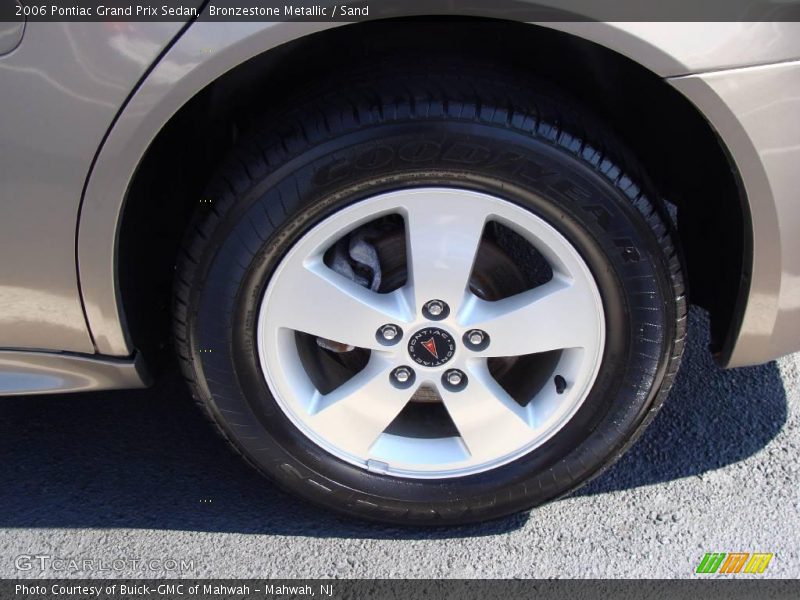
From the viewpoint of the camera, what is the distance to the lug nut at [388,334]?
170 centimetres

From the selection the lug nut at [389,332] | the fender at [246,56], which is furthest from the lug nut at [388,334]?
the fender at [246,56]

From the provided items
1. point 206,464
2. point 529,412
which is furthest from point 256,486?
point 529,412

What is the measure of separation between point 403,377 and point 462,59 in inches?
25.0

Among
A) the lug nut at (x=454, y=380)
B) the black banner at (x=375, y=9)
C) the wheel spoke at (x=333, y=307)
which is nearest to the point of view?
the black banner at (x=375, y=9)

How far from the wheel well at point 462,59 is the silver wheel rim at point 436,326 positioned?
28 cm

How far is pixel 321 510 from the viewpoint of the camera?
76.7 inches

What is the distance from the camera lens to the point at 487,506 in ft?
6.02

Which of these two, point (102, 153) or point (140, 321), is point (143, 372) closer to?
point (140, 321)

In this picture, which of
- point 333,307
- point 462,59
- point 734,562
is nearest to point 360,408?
point 333,307

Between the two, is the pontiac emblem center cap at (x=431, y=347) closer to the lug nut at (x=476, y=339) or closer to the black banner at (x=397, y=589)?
the lug nut at (x=476, y=339)

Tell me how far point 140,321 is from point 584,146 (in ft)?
3.14

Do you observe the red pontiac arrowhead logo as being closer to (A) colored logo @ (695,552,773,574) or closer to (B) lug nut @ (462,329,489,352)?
(B) lug nut @ (462,329,489,352)

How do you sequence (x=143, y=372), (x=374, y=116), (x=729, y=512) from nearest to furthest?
(x=374, y=116)
(x=143, y=372)
(x=729, y=512)

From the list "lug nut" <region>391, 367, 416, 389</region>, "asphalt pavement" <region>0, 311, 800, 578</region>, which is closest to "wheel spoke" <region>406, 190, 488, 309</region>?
"lug nut" <region>391, 367, 416, 389</region>
